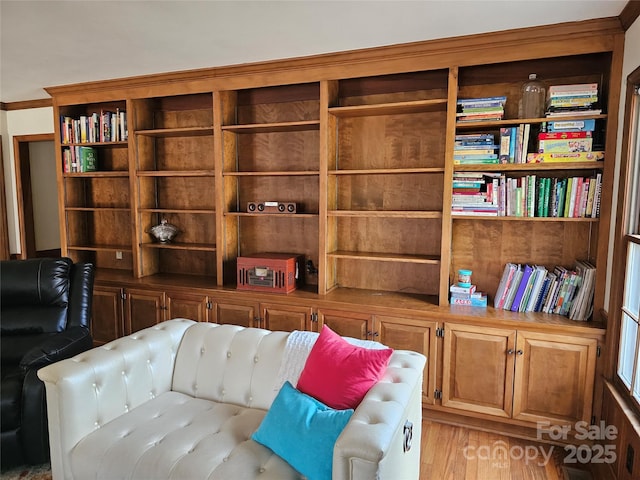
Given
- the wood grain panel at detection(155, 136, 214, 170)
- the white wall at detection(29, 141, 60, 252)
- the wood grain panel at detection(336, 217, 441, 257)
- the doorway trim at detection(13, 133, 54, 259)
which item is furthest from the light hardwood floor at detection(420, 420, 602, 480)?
the white wall at detection(29, 141, 60, 252)

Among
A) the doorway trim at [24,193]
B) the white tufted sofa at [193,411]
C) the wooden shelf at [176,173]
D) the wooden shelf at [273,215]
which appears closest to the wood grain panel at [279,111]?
the wooden shelf at [176,173]

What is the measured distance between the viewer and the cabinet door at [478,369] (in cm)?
247

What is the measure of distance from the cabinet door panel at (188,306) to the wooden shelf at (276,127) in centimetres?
135

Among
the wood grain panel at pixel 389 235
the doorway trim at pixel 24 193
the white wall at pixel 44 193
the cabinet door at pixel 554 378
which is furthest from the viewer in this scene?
the white wall at pixel 44 193

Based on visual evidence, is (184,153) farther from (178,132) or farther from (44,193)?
(44,193)

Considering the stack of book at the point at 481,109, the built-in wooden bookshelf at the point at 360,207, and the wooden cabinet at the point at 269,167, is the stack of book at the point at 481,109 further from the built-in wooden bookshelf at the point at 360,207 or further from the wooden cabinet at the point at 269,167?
the wooden cabinet at the point at 269,167

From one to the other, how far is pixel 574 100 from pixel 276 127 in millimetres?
1982

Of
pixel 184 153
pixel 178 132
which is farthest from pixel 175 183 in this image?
pixel 178 132

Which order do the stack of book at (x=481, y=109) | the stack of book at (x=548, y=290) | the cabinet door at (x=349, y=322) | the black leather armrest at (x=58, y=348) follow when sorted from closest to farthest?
1. the black leather armrest at (x=58, y=348)
2. the stack of book at (x=548, y=290)
3. the stack of book at (x=481, y=109)
4. the cabinet door at (x=349, y=322)

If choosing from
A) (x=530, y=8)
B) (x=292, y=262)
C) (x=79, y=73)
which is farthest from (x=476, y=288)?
(x=79, y=73)

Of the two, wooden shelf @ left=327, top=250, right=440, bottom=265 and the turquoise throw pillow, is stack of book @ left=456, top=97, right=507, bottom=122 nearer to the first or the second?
wooden shelf @ left=327, top=250, right=440, bottom=265

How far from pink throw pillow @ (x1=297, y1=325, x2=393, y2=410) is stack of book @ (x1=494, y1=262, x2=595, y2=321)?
1.28 m

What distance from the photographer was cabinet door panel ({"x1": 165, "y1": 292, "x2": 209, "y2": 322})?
3.26 meters

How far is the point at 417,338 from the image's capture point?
2.67 m
